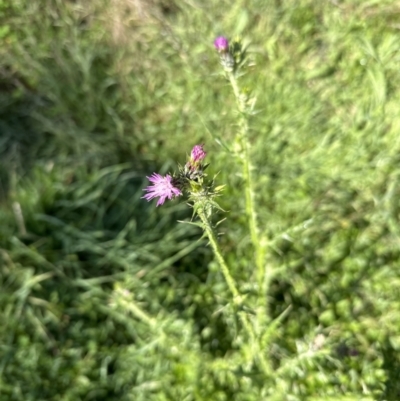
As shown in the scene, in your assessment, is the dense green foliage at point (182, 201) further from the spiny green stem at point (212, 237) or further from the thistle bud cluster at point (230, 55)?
the thistle bud cluster at point (230, 55)

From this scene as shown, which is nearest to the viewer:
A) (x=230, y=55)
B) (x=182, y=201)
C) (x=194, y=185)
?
(x=194, y=185)

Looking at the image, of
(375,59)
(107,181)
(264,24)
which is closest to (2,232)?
(107,181)

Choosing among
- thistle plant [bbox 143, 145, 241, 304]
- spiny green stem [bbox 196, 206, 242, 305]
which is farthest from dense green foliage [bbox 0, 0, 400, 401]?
thistle plant [bbox 143, 145, 241, 304]

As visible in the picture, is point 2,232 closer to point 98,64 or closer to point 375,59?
point 98,64

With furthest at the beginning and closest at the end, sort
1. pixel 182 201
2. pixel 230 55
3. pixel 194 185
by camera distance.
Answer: pixel 182 201, pixel 230 55, pixel 194 185

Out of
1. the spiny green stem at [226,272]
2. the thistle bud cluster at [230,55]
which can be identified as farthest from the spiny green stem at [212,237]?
the thistle bud cluster at [230,55]

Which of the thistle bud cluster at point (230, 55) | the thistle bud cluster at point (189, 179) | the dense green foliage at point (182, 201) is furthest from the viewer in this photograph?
the dense green foliage at point (182, 201)

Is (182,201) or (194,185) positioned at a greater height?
(182,201)

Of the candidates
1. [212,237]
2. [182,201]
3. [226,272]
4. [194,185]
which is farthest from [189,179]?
[182,201]

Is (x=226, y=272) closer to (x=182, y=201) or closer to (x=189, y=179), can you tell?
(x=189, y=179)
